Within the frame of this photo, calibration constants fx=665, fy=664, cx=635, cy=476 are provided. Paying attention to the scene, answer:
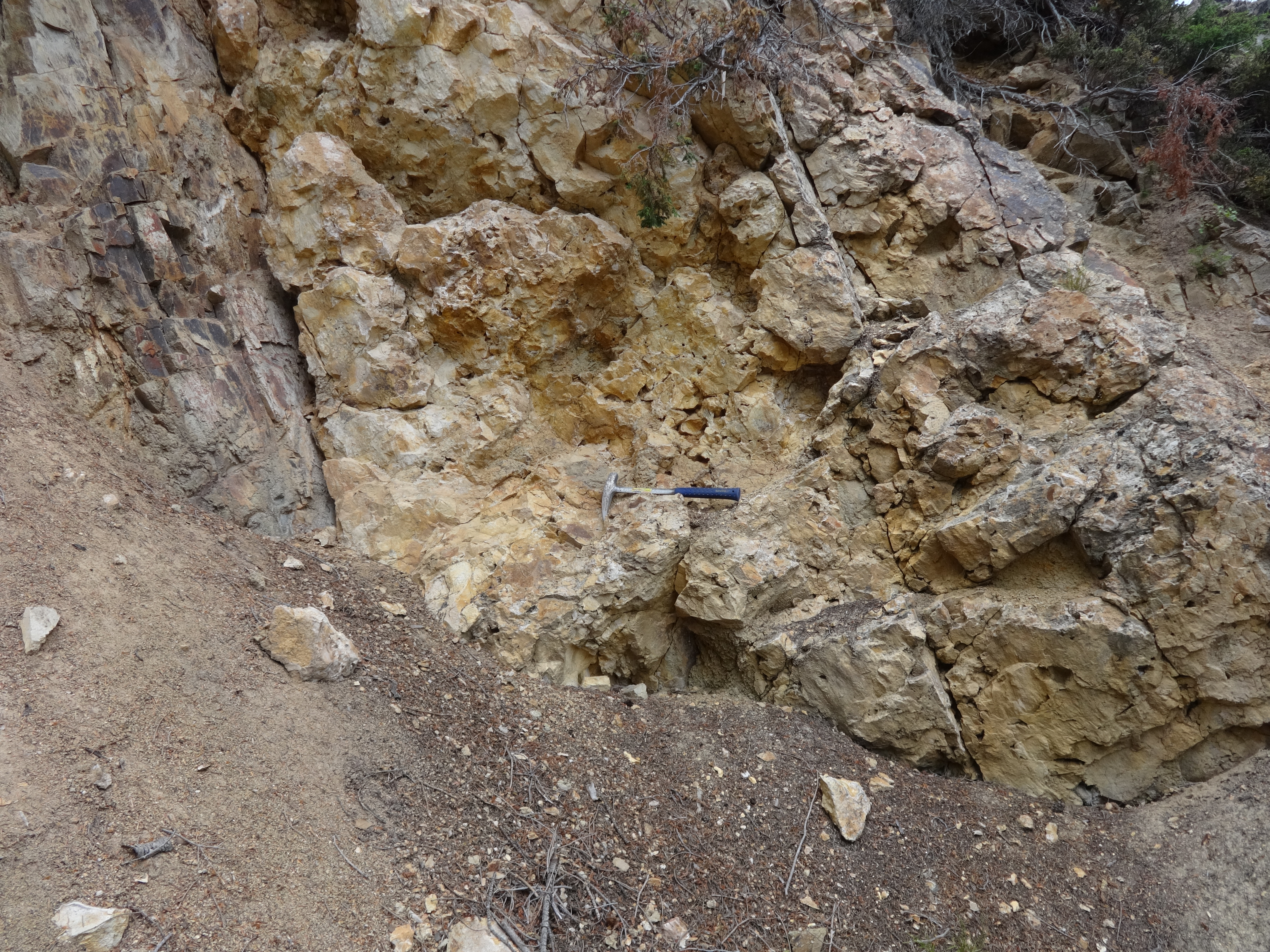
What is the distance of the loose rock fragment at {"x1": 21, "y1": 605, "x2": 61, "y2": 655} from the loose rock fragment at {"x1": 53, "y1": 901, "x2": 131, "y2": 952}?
4.01 ft

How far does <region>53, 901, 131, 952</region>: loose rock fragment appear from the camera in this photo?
2.24 metres

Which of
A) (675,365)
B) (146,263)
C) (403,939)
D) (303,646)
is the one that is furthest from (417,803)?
(146,263)

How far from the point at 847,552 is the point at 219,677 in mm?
4062

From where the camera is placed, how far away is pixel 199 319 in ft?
16.6

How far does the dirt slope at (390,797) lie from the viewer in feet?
8.65

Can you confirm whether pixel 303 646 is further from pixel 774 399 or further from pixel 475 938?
pixel 774 399

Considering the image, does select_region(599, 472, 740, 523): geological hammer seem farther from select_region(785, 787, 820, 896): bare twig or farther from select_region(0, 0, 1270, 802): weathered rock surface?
select_region(785, 787, 820, 896): bare twig

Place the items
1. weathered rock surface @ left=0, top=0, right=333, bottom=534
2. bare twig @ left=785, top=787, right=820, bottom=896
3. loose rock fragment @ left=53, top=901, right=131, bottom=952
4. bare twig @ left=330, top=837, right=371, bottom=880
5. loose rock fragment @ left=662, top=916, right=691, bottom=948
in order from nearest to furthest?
loose rock fragment @ left=53, top=901, right=131, bottom=952 → bare twig @ left=330, top=837, right=371, bottom=880 → loose rock fragment @ left=662, top=916, right=691, bottom=948 → bare twig @ left=785, top=787, right=820, bottom=896 → weathered rock surface @ left=0, top=0, right=333, bottom=534

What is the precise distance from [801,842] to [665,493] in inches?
100

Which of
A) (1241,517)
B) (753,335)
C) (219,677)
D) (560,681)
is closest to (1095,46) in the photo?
(753,335)

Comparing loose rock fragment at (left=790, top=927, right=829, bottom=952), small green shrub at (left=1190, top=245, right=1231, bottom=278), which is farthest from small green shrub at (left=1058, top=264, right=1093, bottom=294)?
loose rock fragment at (left=790, top=927, right=829, bottom=952)

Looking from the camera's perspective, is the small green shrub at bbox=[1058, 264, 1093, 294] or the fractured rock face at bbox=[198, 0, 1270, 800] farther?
the small green shrub at bbox=[1058, 264, 1093, 294]

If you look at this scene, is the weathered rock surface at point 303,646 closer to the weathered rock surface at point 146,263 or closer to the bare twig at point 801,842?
the weathered rock surface at point 146,263

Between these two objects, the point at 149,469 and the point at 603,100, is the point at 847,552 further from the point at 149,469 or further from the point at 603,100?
the point at 149,469
